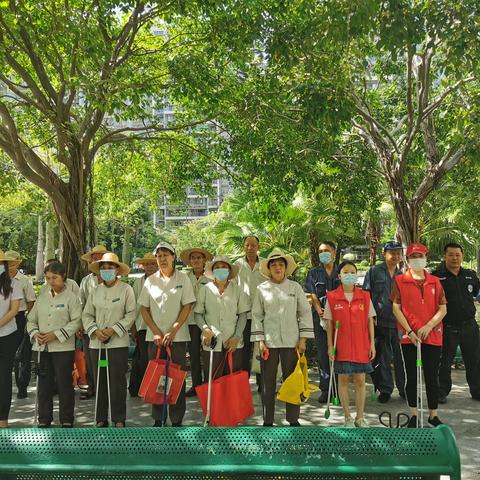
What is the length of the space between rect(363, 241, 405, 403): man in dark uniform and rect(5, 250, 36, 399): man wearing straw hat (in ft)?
12.8

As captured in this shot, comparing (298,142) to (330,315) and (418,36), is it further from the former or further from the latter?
(330,315)

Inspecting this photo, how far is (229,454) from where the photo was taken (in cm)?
283

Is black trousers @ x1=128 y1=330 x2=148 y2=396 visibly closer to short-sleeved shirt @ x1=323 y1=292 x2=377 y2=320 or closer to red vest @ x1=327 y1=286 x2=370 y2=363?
short-sleeved shirt @ x1=323 y1=292 x2=377 y2=320

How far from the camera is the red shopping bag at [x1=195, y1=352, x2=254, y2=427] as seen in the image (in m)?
5.02

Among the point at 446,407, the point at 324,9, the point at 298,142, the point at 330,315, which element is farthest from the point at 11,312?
the point at 298,142

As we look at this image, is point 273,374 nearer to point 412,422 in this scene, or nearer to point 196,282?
point 412,422

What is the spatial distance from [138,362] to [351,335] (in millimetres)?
3044

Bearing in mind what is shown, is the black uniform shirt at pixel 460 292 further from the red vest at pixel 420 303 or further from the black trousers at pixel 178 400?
the black trousers at pixel 178 400

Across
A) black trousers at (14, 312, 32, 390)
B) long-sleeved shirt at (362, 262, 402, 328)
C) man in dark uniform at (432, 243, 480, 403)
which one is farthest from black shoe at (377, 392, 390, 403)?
black trousers at (14, 312, 32, 390)

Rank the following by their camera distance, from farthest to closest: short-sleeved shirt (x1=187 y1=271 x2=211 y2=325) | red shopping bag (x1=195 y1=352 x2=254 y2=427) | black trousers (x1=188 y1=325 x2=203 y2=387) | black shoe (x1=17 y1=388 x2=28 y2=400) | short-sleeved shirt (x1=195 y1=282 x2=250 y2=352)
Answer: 1. black shoe (x1=17 y1=388 x2=28 y2=400)
2. black trousers (x1=188 y1=325 x2=203 y2=387)
3. short-sleeved shirt (x1=187 y1=271 x2=211 y2=325)
4. short-sleeved shirt (x1=195 y1=282 x2=250 y2=352)
5. red shopping bag (x1=195 y1=352 x2=254 y2=427)

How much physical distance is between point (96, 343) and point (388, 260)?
3.34 m

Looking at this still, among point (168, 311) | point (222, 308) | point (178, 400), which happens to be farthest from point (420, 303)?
point (178, 400)

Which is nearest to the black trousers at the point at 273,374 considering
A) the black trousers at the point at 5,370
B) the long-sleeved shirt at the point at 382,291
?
the long-sleeved shirt at the point at 382,291

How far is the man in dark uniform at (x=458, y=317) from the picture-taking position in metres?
6.05
